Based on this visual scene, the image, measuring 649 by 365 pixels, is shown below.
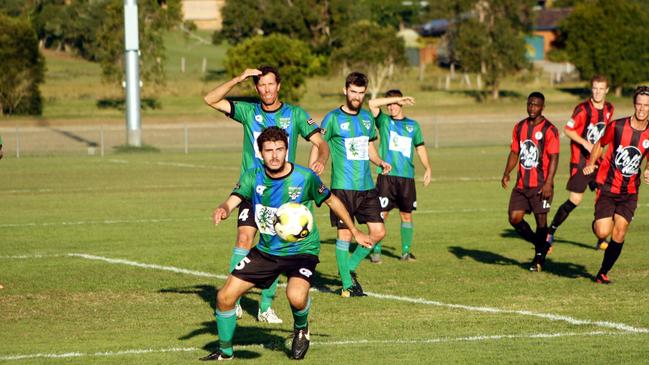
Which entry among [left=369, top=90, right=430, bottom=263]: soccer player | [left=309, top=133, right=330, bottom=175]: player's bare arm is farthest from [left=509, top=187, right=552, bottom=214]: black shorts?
[left=309, top=133, right=330, bottom=175]: player's bare arm

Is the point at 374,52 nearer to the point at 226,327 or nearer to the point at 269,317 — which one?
the point at 269,317

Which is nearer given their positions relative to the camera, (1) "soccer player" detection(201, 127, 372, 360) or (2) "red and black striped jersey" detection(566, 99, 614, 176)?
(1) "soccer player" detection(201, 127, 372, 360)

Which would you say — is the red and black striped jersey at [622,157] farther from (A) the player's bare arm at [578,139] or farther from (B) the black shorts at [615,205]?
(A) the player's bare arm at [578,139]

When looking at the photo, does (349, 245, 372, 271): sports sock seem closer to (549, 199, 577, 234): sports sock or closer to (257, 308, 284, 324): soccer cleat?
(257, 308, 284, 324): soccer cleat

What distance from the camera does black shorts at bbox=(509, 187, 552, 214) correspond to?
1430cm

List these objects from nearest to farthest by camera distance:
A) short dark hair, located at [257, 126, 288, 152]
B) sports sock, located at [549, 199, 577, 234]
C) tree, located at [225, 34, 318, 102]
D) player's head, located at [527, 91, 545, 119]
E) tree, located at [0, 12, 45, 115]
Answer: short dark hair, located at [257, 126, 288, 152], player's head, located at [527, 91, 545, 119], sports sock, located at [549, 199, 577, 234], tree, located at [0, 12, 45, 115], tree, located at [225, 34, 318, 102]

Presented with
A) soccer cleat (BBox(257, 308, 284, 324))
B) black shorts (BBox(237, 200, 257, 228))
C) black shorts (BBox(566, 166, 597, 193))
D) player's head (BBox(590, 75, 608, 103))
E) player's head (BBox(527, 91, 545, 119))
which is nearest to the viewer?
black shorts (BBox(237, 200, 257, 228))

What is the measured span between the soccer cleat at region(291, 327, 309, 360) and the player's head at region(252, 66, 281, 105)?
272 centimetres

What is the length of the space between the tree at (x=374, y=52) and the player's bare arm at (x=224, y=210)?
5532cm

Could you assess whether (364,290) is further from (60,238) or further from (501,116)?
(501,116)

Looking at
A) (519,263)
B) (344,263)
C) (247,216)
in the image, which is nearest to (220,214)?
(247,216)

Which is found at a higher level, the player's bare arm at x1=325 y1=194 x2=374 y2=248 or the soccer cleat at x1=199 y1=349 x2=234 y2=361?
the player's bare arm at x1=325 y1=194 x2=374 y2=248

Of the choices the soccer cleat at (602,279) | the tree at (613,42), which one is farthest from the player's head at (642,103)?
the tree at (613,42)

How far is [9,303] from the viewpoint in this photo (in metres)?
12.3
